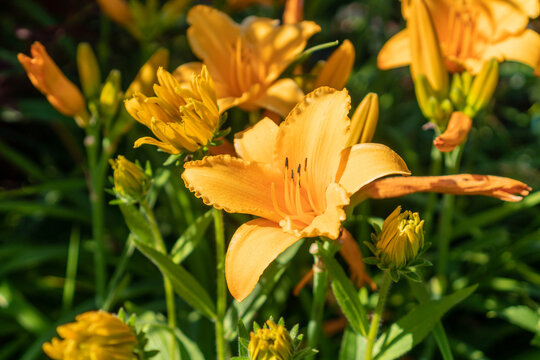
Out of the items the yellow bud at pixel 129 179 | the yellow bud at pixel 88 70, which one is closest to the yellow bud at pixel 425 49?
the yellow bud at pixel 129 179

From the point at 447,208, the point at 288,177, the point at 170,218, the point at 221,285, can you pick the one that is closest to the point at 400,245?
the point at 288,177

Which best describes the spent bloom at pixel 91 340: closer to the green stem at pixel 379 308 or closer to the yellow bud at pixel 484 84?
the green stem at pixel 379 308

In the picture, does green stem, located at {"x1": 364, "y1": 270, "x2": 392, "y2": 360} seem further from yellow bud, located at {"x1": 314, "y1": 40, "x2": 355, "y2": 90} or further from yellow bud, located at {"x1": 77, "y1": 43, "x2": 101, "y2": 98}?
yellow bud, located at {"x1": 77, "y1": 43, "x2": 101, "y2": 98}

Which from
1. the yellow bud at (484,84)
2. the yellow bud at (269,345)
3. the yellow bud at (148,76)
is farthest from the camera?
the yellow bud at (148,76)

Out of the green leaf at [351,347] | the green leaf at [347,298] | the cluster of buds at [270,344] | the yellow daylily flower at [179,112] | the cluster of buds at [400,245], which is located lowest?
the green leaf at [351,347]

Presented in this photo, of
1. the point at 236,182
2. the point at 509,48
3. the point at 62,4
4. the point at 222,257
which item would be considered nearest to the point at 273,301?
the point at 222,257

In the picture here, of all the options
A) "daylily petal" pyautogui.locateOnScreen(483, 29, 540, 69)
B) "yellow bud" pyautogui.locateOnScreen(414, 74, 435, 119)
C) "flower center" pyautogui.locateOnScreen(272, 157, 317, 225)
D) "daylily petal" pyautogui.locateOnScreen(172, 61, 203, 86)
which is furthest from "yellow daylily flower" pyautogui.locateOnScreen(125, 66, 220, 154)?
"daylily petal" pyautogui.locateOnScreen(483, 29, 540, 69)
